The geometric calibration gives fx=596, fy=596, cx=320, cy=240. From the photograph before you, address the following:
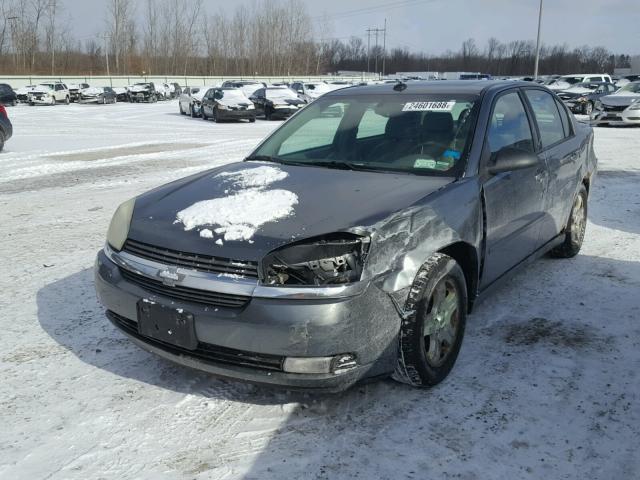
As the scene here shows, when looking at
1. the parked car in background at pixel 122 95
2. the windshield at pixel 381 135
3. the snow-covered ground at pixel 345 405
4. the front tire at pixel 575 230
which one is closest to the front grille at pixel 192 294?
the snow-covered ground at pixel 345 405

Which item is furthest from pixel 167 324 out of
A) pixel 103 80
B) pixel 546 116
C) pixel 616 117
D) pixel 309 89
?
pixel 103 80

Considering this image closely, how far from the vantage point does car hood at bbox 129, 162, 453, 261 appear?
2811mm

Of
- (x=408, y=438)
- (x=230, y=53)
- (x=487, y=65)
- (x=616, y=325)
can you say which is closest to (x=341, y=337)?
(x=408, y=438)

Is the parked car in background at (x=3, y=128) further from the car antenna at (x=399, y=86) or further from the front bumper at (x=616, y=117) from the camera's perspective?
the front bumper at (x=616, y=117)

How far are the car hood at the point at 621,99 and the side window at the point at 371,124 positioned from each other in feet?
57.6

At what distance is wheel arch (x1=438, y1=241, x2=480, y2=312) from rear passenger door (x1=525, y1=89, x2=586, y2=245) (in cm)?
127

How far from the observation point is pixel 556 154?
185 inches

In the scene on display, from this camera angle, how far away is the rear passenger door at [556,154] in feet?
15.1

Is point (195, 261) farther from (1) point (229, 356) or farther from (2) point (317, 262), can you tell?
(2) point (317, 262)

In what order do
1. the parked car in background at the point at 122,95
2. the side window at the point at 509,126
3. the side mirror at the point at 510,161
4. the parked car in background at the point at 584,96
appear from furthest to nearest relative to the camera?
the parked car in background at the point at 122,95 → the parked car in background at the point at 584,96 → the side window at the point at 509,126 → the side mirror at the point at 510,161

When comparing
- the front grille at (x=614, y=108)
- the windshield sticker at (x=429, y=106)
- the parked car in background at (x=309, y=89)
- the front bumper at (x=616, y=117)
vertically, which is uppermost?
the parked car in background at (x=309, y=89)

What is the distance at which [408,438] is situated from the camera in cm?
279

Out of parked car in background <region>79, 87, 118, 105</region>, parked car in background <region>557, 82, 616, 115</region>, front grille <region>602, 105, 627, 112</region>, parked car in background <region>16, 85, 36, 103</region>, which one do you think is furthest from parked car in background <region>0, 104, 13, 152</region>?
parked car in background <region>79, 87, 118, 105</region>

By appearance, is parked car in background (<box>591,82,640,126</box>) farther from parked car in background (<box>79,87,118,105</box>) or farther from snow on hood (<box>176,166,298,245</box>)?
parked car in background (<box>79,87,118,105</box>)
